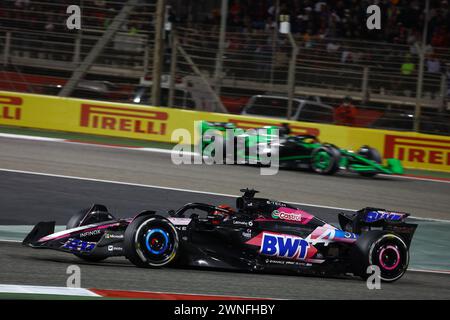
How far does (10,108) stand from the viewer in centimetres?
1972

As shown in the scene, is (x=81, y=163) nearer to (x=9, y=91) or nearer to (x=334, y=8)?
(x=9, y=91)

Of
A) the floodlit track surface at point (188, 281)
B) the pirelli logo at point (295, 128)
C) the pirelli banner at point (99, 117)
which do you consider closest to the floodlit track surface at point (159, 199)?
the floodlit track surface at point (188, 281)

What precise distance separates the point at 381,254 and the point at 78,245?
2801mm

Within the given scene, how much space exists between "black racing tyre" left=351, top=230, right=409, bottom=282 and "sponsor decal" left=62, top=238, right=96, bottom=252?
2.45 m

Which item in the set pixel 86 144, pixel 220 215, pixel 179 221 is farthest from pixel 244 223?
pixel 86 144

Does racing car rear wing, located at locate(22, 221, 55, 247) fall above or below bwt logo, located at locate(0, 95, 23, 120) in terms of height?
below

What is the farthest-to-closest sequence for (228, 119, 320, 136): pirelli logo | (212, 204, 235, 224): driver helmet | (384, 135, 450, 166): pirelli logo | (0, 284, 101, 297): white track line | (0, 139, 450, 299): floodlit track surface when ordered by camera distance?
(228, 119, 320, 136): pirelli logo
(384, 135, 450, 166): pirelli logo
(212, 204, 235, 224): driver helmet
(0, 139, 450, 299): floodlit track surface
(0, 284, 101, 297): white track line

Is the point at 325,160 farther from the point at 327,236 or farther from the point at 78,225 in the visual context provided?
the point at 78,225

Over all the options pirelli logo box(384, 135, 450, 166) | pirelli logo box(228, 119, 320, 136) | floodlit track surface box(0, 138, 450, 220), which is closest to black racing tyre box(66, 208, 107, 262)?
floodlit track surface box(0, 138, 450, 220)

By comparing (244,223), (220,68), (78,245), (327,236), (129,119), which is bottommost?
(78,245)

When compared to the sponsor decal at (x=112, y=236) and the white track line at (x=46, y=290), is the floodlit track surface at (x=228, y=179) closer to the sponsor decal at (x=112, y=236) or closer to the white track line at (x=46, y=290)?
the sponsor decal at (x=112, y=236)

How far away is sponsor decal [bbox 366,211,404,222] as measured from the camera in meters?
8.60

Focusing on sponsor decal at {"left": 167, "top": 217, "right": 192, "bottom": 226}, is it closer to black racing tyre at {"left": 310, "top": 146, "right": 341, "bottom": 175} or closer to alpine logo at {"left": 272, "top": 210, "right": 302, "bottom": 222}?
alpine logo at {"left": 272, "top": 210, "right": 302, "bottom": 222}
